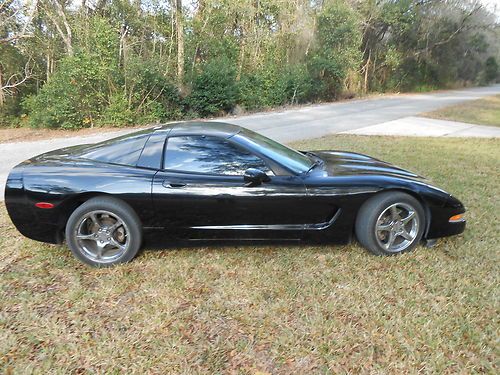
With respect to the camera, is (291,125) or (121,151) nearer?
(121,151)

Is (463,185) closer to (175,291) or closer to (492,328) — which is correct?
(492,328)

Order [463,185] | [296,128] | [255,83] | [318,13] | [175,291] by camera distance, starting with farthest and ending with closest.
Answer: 1. [318,13]
2. [255,83]
3. [296,128]
4. [463,185]
5. [175,291]

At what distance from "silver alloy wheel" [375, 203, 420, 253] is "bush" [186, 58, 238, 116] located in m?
11.7

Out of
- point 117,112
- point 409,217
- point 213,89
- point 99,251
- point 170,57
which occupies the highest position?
point 170,57

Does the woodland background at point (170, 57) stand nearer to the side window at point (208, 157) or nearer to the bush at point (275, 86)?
the bush at point (275, 86)

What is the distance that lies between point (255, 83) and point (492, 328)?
49.0ft

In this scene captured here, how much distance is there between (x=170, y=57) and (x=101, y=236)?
1206 cm

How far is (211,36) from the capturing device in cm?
A: 1510

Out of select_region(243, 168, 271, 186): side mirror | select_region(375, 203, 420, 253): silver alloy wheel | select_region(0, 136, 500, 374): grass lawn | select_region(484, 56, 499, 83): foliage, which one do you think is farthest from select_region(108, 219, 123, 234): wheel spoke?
select_region(484, 56, 499, 83): foliage

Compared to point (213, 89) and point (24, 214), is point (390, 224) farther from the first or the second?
point (213, 89)

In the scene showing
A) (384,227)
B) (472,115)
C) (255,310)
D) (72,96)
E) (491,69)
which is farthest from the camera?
(491,69)

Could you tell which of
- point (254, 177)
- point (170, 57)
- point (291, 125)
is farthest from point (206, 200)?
point (170, 57)

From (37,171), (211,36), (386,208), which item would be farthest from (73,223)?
(211,36)

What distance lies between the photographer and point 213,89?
552 inches
